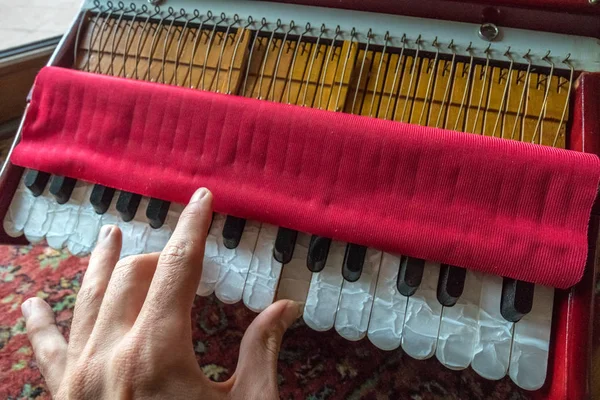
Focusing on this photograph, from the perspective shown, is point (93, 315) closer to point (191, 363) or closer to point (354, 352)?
point (191, 363)

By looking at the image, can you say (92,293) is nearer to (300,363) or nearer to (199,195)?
(199,195)

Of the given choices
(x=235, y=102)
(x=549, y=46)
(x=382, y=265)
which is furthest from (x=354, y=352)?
(x=549, y=46)

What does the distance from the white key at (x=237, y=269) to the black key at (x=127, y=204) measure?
19 centimetres

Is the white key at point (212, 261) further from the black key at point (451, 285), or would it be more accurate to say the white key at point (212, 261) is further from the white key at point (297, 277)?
the black key at point (451, 285)

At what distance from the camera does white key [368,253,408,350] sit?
743mm

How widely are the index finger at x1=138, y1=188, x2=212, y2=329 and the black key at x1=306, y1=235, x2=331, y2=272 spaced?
17cm

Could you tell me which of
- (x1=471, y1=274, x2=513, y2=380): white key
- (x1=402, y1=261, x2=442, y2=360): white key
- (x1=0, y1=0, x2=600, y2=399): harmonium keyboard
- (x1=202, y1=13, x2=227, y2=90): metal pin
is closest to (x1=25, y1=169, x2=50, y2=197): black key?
(x1=0, y1=0, x2=600, y2=399): harmonium keyboard

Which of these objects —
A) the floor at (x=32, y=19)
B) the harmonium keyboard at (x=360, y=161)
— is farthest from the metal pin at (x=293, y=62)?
the floor at (x=32, y=19)

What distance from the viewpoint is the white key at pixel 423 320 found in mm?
732

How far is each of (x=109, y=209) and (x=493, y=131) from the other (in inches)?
26.7

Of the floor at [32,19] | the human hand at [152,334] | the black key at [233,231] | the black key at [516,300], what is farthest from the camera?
the floor at [32,19]

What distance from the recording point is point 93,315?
0.72 metres

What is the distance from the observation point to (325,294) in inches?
30.4

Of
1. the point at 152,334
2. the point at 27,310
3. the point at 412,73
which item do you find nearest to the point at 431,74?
the point at 412,73
